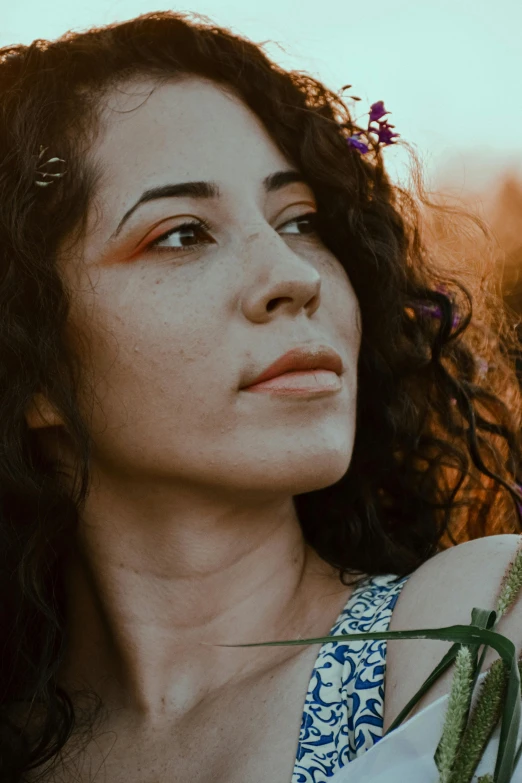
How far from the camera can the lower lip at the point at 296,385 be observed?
2086mm

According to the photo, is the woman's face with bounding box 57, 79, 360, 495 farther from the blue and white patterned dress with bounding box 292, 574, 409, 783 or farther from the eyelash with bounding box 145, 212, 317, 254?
the blue and white patterned dress with bounding box 292, 574, 409, 783

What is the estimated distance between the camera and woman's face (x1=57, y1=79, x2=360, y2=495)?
6.83 feet

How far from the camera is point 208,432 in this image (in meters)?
2.09

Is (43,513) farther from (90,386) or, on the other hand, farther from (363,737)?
(363,737)


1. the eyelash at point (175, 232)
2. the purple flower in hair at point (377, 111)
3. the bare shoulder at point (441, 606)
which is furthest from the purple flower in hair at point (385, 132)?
the bare shoulder at point (441, 606)

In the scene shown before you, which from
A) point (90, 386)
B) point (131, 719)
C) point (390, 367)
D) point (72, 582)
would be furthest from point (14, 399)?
point (390, 367)

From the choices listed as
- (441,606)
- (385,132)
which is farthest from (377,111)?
(441,606)

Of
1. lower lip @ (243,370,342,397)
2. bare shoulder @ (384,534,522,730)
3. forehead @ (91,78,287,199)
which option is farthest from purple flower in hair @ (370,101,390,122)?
bare shoulder @ (384,534,522,730)

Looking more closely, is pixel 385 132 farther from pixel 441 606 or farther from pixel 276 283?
pixel 441 606

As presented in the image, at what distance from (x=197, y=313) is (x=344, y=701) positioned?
880 millimetres

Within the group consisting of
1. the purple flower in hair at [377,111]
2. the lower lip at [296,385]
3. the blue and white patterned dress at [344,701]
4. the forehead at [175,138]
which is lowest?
the blue and white patterned dress at [344,701]

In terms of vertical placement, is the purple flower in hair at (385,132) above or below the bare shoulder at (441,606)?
above

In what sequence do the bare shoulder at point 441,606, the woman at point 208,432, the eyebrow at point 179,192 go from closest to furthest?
the bare shoulder at point 441,606
the woman at point 208,432
the eyebrow at point 179,192

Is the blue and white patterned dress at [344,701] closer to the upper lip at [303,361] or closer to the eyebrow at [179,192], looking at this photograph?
the upper lip at [303,361]
